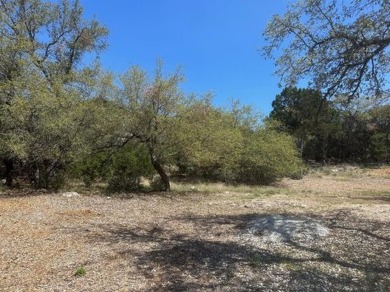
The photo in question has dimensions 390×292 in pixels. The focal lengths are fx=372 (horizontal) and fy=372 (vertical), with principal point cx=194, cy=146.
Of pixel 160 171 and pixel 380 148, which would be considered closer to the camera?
pixel 160 171

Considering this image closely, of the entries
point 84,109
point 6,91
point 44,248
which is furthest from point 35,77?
point 44,248

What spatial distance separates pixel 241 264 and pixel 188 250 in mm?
1149

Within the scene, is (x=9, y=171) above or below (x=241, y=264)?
above

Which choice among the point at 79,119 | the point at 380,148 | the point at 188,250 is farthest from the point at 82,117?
the point at 380,148

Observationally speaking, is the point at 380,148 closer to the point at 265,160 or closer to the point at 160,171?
the point at 265,160

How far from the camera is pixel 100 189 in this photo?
1581 cm

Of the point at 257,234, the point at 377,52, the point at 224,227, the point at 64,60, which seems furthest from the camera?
the point at 64,60

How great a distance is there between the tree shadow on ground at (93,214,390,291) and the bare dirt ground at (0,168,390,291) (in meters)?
0.01

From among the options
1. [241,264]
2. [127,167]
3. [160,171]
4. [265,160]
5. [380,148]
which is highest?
[380,148]

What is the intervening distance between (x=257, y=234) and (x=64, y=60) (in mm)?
14316

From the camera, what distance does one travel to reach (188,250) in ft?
21.5


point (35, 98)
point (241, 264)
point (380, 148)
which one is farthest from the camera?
point (380, 148)

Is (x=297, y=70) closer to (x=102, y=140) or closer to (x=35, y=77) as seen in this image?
(x=102, y=140)

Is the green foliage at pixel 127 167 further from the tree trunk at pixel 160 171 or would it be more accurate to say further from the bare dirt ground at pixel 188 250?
the bare dirt ground at pixel 188 250
